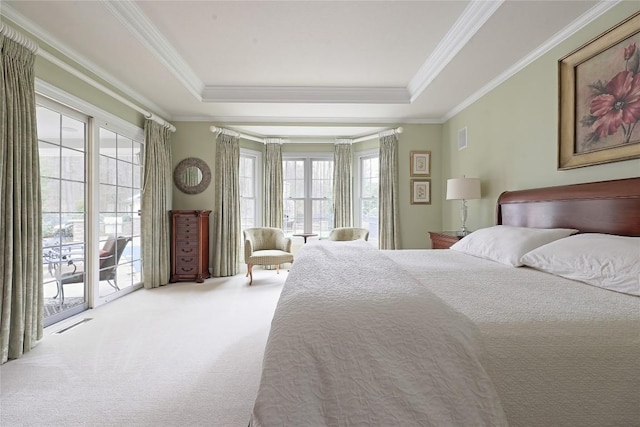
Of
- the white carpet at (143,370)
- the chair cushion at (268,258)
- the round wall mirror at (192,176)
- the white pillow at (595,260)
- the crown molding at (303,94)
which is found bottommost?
the white carpet at (143,370)

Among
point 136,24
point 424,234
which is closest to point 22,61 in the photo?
point 136,24

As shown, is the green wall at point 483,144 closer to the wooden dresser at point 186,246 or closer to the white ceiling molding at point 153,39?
the wooden dresser at point 186,246

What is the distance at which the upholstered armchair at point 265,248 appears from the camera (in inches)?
169

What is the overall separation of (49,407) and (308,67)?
3626mm

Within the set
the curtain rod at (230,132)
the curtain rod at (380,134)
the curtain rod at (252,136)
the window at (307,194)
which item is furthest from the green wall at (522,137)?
the curtain rod at (230,132)

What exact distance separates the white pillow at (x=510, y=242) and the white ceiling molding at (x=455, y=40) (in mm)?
1696

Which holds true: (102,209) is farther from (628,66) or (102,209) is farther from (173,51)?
(628,66)

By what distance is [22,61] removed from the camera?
2252 millimetres

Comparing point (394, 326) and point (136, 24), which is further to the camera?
point (136, 24)

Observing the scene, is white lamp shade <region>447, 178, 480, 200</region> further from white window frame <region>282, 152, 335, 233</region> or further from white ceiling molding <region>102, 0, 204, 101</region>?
white ceiling molding <region>102, 0, 204, 101</region>

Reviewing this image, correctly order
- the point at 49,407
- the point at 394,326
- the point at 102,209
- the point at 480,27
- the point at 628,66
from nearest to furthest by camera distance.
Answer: the point at 394,326
the point at 49,407
the point at 628,66
the point at 480,27
the point at 102,209

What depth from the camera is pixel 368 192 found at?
18.4ft

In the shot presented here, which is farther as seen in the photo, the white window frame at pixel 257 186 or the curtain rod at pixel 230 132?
the white window frame at pixel 257 186

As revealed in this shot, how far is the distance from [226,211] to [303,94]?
2.21 metres
